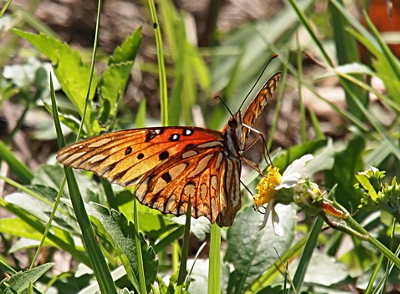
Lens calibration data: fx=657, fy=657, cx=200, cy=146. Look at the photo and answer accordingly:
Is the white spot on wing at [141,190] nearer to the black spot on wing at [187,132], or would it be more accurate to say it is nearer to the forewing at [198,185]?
the forewing at [198,185]

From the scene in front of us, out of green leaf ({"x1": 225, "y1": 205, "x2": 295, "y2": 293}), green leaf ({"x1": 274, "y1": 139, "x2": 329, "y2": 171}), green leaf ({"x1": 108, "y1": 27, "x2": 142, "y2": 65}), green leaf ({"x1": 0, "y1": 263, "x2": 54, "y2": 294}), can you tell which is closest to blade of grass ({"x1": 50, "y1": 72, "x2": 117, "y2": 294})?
green leaf ({"x1": 0, "y1": 263, "x2": 54, "y2": 294})

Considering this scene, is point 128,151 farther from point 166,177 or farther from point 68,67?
point 68,67

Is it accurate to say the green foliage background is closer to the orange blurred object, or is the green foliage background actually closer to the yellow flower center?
the yellow flower center

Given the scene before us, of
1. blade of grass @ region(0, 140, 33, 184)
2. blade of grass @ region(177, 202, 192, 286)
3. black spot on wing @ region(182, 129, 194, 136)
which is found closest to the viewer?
blade of grass @ region(177, 202, 192, 286)

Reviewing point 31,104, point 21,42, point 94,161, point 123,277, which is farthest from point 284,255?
point 21,42

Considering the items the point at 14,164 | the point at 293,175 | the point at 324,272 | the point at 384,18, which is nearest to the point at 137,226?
the point at 293,175

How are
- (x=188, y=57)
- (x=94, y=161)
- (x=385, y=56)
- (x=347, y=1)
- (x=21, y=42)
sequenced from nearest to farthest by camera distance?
1. (x=94, y=161)
2. (x=385, y=56)
3. (x=188, y=57)
4. (x=21, y=42)
5. (x=347, y=1)

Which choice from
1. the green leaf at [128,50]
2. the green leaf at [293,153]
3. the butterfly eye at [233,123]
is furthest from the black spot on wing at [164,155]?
the green leaf at [293,153]

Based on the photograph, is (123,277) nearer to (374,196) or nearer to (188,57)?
Answer: (374,196)
